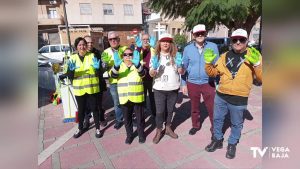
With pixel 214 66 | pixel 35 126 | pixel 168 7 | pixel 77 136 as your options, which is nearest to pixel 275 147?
pixel 214 66

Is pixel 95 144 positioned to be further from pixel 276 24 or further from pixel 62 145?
pixel 276 24

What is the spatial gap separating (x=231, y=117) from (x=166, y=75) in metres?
1.20

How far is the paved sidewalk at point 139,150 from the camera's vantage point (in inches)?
135

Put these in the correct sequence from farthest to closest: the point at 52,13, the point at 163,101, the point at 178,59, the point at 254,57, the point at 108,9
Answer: the point at 108,9
the point at 52,13
the point at 163,101
the point at 178,59
the point at 254,57

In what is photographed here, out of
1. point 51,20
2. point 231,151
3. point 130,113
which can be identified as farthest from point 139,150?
point 51,20

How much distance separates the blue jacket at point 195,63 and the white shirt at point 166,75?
0.27 meters

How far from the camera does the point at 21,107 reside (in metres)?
0.77

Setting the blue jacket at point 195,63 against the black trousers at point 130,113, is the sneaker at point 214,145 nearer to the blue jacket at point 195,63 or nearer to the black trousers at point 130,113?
the blue jacket at point 195,63

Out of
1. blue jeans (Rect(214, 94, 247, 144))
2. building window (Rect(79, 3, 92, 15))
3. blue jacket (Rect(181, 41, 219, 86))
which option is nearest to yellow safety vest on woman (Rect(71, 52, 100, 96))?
blue jacket (Rect(181, 41, 219, 86))

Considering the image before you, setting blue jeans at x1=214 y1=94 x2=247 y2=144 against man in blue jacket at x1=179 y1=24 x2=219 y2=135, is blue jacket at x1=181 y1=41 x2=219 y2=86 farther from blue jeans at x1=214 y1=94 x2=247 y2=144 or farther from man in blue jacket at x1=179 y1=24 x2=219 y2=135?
blue jeans at x1=214 y1=94 x2=247 y2=144

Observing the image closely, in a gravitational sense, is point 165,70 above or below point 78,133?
above

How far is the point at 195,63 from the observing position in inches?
151

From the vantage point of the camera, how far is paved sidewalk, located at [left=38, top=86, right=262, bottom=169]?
3432 mm

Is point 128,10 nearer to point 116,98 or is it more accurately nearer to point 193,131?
point 116,98
